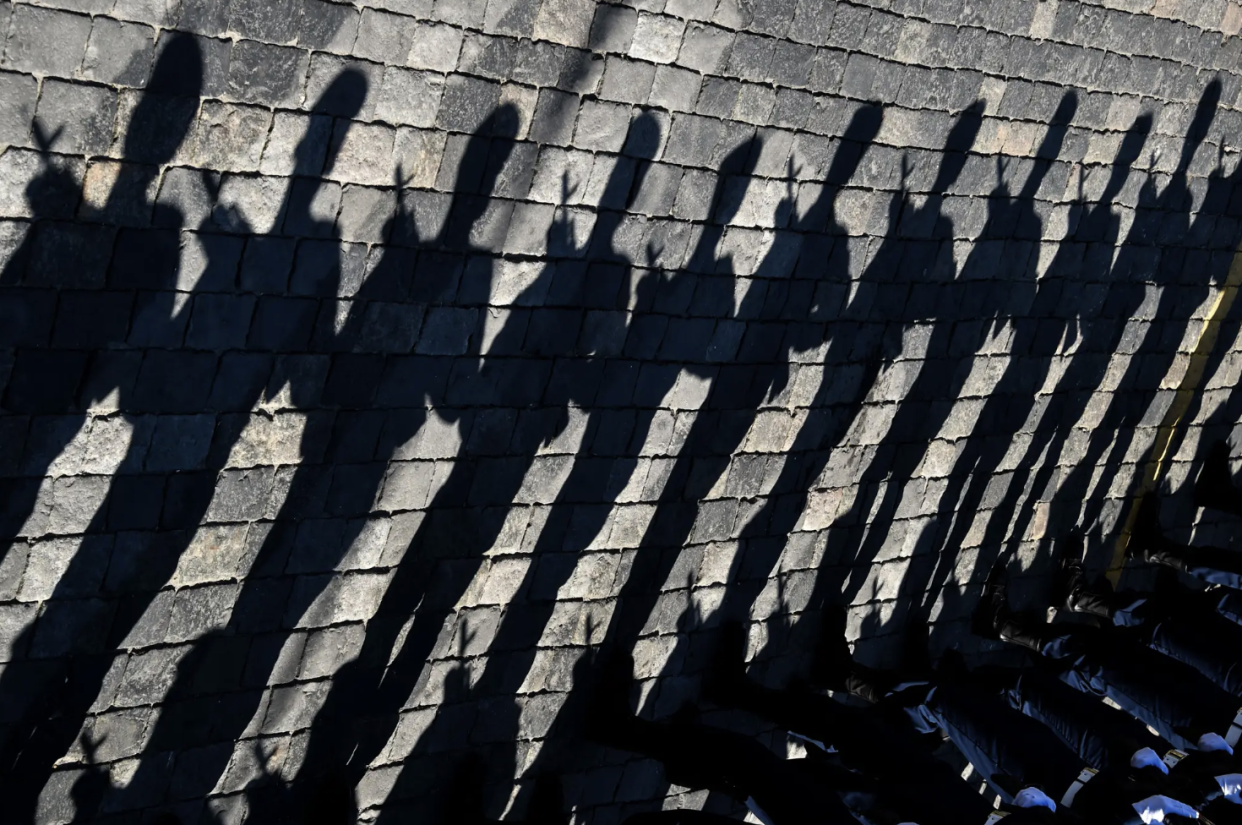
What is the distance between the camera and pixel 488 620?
622 cm

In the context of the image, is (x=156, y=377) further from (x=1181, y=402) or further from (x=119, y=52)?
(x=1181, y=402)

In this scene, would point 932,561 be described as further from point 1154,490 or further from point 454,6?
point 454,6

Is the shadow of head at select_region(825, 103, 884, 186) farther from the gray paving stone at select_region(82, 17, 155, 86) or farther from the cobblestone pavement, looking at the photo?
the gray paving stone at select_region(82, 17, 155, 86)

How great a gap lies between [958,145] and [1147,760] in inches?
129

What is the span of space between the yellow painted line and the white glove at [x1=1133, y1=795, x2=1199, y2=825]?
3.47 meters

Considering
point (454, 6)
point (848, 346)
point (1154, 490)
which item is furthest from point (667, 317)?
point (1154, 490)

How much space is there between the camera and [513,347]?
580 cm

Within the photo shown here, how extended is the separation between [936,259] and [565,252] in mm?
2444

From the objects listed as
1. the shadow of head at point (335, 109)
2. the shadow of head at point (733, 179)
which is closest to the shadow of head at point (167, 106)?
the shadow of head at point (335, 109)

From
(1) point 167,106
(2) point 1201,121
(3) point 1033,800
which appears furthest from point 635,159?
(2) point 1201,121

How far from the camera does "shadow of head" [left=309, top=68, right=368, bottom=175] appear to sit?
196 inches

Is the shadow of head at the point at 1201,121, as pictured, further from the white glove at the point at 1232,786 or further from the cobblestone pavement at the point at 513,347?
the white glove at the point at 1232,786

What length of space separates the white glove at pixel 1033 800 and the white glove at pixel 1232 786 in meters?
0.90

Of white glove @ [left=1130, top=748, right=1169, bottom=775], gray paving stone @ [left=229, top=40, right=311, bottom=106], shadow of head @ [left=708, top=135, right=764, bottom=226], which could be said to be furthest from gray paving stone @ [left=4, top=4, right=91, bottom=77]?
white glove @ [left=1130, top=748, right=1169, bottom=775]
